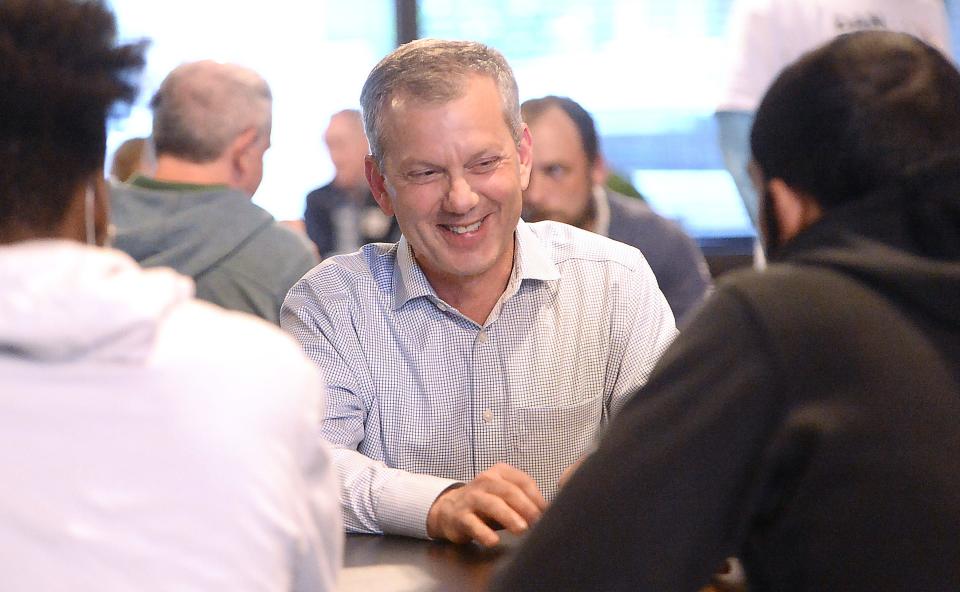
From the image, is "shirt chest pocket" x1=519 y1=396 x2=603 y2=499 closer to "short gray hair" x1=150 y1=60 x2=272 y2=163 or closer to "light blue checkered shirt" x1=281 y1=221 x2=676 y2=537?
"light blue checkered shirt" x1=281 y1=221 x2=676 y2=537

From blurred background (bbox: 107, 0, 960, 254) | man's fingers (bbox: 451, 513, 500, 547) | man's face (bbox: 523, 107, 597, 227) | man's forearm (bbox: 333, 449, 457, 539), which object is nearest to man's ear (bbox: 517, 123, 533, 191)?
man's forearm (bbox: 333, 449, 457, 539)

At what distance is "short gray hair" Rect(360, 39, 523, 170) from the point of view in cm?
200

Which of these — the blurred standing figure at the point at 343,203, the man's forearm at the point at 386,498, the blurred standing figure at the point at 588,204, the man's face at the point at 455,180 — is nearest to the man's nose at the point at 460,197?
the man's face at the point at 455,180

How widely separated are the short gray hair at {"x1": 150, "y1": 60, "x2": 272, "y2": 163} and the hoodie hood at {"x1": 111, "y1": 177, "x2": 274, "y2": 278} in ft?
0.68

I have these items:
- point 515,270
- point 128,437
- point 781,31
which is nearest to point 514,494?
point 515,270

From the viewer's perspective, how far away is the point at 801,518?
1.09 metres

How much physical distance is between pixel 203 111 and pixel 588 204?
1.23 m

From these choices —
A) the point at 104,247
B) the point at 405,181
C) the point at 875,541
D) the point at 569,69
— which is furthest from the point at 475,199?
the point at 569,69

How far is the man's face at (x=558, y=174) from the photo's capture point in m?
3.71

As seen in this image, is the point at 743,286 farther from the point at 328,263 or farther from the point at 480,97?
the point at 328,263

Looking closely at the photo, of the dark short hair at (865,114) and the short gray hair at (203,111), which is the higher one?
the dark short hair at (865,114)

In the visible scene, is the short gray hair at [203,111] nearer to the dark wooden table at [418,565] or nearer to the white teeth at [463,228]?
the white teeth at [463,228]

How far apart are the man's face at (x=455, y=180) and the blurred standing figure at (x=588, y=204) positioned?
5.02ft

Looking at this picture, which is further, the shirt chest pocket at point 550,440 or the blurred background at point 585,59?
the blurred background at point 585,59
